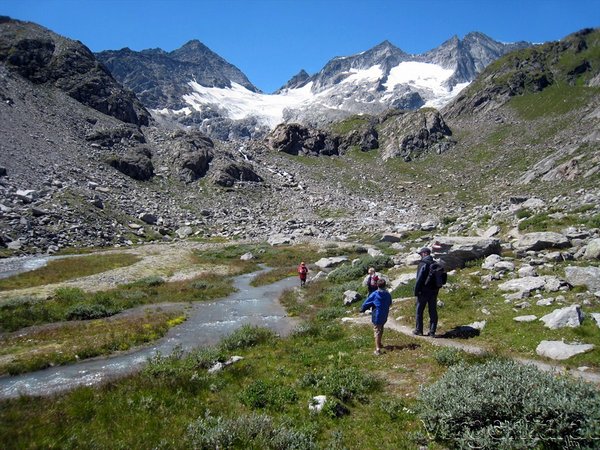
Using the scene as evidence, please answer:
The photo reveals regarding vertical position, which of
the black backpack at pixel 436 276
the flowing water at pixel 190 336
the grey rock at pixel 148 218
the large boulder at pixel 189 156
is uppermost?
the large boulder at pixel 189 156

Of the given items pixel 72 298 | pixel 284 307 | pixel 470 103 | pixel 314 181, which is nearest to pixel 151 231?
pixel 72 298

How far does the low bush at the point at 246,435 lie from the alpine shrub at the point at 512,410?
288cm

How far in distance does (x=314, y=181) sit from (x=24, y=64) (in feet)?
256

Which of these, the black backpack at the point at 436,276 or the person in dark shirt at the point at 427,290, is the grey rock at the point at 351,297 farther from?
the black backpack at the point at 436,276

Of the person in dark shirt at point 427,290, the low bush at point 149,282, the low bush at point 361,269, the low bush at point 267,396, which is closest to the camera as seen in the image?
the low bush at point 267,396

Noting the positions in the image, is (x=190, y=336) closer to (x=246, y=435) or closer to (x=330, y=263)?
(x=246, y=435)

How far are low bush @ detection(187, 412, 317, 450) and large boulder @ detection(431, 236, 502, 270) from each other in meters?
18.7

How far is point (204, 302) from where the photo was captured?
30.2 metres

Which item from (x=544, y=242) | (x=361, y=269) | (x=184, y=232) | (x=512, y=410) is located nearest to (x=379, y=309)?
(x=512, y=410)

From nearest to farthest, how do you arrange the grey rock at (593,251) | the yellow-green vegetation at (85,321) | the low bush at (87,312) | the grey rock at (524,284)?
1. the grey rock at (524,284)
2. the yellow-green vegetation at (85,321)
3. the grey rock at (593,251)
4. the low bush at (87,312)

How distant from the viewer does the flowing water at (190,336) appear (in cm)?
1443

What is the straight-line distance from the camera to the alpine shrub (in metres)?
6.73

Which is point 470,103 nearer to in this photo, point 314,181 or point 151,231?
point 314,181

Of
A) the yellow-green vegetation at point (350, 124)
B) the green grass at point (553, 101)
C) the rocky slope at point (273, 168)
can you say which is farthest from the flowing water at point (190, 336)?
the yellow-green vegetation at point (350, 124)
